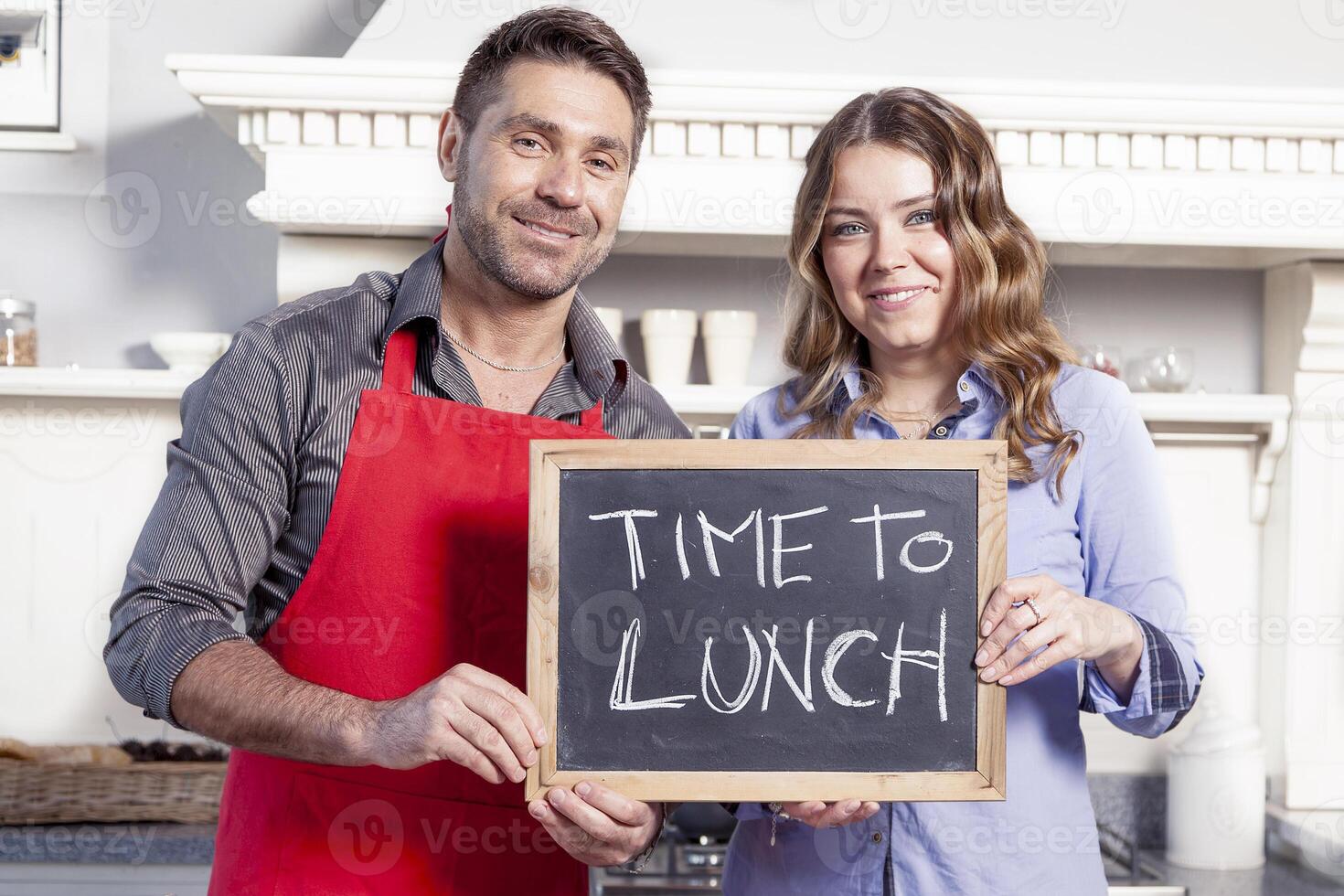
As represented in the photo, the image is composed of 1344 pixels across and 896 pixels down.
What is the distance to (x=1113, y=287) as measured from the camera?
7.25ft

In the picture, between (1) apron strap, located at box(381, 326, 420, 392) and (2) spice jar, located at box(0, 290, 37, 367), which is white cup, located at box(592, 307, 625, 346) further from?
(2) spice jar, located at box(0, 290, 37, 367)

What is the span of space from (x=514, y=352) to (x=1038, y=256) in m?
0.54

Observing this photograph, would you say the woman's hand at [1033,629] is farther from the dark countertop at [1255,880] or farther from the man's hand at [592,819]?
the dark countertop at [1255,880]

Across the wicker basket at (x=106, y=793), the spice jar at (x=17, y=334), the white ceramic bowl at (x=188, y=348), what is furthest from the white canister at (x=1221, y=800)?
the spice jar at (x=17, y=334)

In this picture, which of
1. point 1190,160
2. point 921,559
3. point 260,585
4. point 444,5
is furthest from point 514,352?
point 1190,160

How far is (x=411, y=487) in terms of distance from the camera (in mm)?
1102

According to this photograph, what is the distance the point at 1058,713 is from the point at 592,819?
453mm

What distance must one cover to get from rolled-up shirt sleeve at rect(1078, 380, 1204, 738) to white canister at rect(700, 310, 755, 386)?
92cm

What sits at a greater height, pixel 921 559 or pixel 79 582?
pixel 921 559

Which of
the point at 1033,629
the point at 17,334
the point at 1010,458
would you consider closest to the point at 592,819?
the point at 1033,629

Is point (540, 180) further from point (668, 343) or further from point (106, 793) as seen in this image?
point (106, 793)

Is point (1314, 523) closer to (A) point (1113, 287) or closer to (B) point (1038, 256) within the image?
(A) point (1113, 287)

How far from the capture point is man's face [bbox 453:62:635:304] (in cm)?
111

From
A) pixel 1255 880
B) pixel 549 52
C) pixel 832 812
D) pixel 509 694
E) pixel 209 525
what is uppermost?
pixel 549 52
